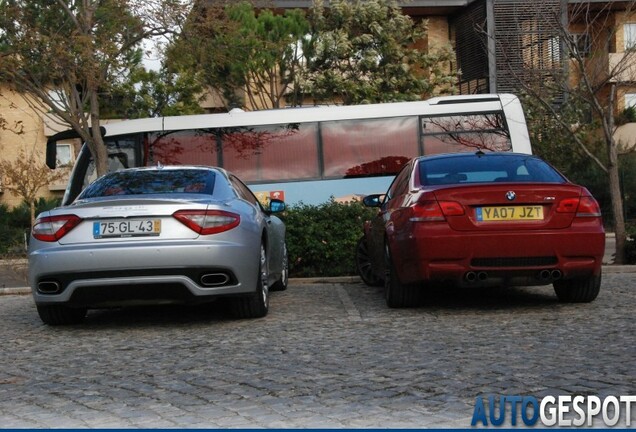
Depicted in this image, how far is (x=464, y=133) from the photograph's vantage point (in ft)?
63.1

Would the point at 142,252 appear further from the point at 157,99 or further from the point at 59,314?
the point at 157,99

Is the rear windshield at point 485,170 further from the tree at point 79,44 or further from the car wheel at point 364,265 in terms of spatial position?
the tree at point 79,44

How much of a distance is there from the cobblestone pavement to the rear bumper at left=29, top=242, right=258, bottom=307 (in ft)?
1.12

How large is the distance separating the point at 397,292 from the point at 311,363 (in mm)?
3174

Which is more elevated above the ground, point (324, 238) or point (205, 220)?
point (205, 220)

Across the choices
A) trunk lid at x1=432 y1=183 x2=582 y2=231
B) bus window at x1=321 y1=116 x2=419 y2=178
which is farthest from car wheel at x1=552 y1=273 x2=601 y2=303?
bus window at x1=321 y1=116 x2=419 y2=178

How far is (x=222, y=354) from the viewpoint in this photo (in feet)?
24.6

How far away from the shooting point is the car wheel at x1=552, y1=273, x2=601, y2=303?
9930mm

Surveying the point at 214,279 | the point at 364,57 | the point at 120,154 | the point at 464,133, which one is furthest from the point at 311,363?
the point at 364,57

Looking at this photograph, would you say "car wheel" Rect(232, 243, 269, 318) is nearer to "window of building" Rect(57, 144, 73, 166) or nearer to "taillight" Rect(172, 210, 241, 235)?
"taillight" Rect(172, 210, 241, 235)

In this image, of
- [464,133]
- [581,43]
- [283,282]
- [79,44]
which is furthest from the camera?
[581,43]

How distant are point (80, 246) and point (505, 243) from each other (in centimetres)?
361

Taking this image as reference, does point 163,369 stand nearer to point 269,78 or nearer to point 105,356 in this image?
point 105,356

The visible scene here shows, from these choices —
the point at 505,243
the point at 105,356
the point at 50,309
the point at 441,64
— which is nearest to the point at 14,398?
the point at 105,356
